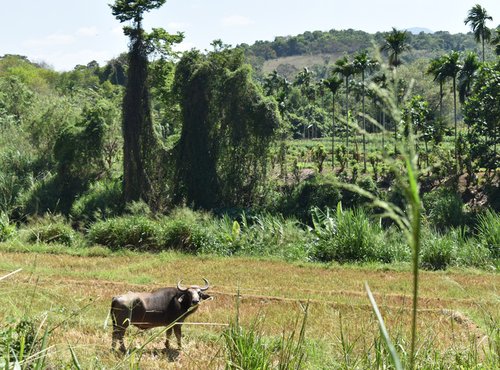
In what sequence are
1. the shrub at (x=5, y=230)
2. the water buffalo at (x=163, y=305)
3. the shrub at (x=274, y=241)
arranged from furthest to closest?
1. the shrub at (x=5, y=230)
2. the shrub at (x=274, y=241)
3. the water buffalo at (x=163, y=305)

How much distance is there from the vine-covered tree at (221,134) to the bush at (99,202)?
2.39m

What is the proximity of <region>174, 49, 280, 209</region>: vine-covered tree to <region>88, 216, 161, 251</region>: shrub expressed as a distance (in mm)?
6211

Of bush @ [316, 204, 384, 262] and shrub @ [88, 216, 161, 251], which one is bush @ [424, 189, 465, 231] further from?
shrub @ [88, 216, 161, 251]

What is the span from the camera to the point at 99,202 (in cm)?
2336

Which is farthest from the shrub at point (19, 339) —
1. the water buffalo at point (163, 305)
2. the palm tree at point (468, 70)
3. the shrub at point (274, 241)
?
the palm tree at point (468, 70)

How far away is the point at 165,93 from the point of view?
88.5 feet

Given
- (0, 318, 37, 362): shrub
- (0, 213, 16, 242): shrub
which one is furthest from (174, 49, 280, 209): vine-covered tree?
(0, 318, 37, 362): shrub

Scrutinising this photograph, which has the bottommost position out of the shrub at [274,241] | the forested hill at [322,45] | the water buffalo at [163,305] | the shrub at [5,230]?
the shrub at [274,241]

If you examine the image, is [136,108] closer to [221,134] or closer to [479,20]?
[221,134]

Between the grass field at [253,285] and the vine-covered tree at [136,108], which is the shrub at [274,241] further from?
the vine-covered tree at [136,108]

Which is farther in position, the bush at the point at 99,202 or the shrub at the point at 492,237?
the bush at the point at 99,202

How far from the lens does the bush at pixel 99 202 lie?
2231 cm

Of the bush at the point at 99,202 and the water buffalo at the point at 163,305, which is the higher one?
the water buffalo at the point at 163,305

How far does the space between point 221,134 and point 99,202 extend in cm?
518
